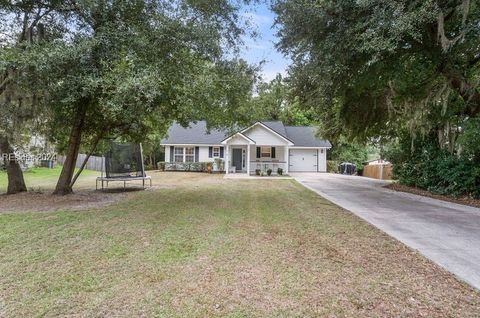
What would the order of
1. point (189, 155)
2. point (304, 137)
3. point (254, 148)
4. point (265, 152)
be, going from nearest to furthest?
point (254, 148) → point (265, 152) → point (189, 155) → point (304, 137)

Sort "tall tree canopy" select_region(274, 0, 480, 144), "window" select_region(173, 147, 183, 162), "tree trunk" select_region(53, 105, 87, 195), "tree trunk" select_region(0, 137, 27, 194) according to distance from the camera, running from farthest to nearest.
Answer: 1. "window" select_region(173, 147, 183, 162)
2. "tree trunk" select_region(0, 137, 27, 194)
3. "tree trunk" select_region(53, 105, 87, 195)
4. "tall tree canopy" select_region(274, 0, 480, 144)

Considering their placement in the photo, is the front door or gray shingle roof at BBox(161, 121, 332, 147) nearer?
the front door

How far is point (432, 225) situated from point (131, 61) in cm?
726

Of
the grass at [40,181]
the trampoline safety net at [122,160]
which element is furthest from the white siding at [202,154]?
the trampoline safety net at [122,160]

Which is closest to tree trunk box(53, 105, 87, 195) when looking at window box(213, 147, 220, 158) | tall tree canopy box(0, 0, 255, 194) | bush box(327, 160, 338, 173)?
tall tree canopy box(0, 0, 255, 194)

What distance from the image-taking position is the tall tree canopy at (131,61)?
752 cm

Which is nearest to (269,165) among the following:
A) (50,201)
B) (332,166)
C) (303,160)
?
(303,160)

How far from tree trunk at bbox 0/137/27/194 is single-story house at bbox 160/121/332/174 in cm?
1370

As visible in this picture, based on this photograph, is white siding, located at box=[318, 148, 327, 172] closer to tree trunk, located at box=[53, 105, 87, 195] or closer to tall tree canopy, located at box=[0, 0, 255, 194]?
tall tree canopy, located at box=[0, 0, 255, 194]

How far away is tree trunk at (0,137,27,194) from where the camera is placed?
1114 cm

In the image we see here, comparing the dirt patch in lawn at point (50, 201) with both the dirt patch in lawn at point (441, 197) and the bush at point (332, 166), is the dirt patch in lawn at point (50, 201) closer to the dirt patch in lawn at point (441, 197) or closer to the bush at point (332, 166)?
the dirt patch in lawn at point (441, 197)

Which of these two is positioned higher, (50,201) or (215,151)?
(215,151)

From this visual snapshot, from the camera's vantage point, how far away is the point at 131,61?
24.6 ft

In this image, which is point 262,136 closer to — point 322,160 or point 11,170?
point 322,160
